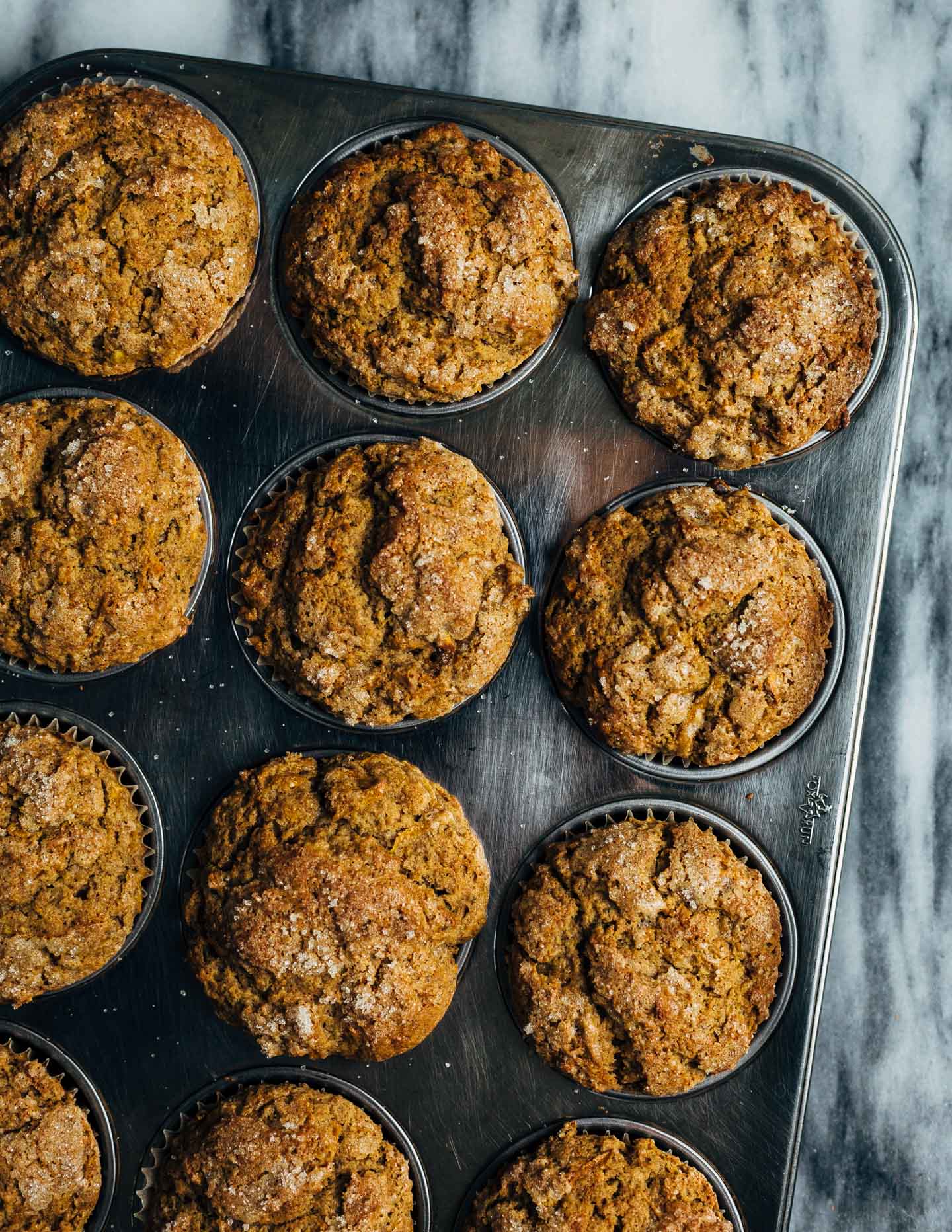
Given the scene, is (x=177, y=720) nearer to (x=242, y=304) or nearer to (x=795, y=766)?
(x=242, y=304)

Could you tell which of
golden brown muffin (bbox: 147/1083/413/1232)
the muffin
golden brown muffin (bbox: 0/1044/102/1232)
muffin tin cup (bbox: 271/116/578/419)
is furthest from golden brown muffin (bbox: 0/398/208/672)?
golden brown muffin (bbox: 147/1083/413/1232)

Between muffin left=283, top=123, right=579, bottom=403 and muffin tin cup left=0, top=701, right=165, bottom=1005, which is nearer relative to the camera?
muffin left=283, top=123, right=579, bottom=403

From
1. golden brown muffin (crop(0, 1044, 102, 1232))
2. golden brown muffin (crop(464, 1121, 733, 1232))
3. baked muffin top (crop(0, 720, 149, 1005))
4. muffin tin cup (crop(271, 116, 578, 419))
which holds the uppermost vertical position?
muffin tin cup (crop(271, 116, 578, 419))

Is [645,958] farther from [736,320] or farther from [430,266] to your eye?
[430,266]

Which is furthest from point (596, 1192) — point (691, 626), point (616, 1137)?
point (691, 626)

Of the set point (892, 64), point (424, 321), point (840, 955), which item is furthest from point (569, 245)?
point (840, 955)

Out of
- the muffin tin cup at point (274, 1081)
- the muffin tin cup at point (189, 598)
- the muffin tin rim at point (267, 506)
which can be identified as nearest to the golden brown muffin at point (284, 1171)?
the muffin tin cup at point (274, 1081)

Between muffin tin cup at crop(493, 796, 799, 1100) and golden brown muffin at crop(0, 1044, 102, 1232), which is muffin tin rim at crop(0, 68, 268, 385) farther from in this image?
golden brown muffin at crop(0, 1044, 102, 1232)
